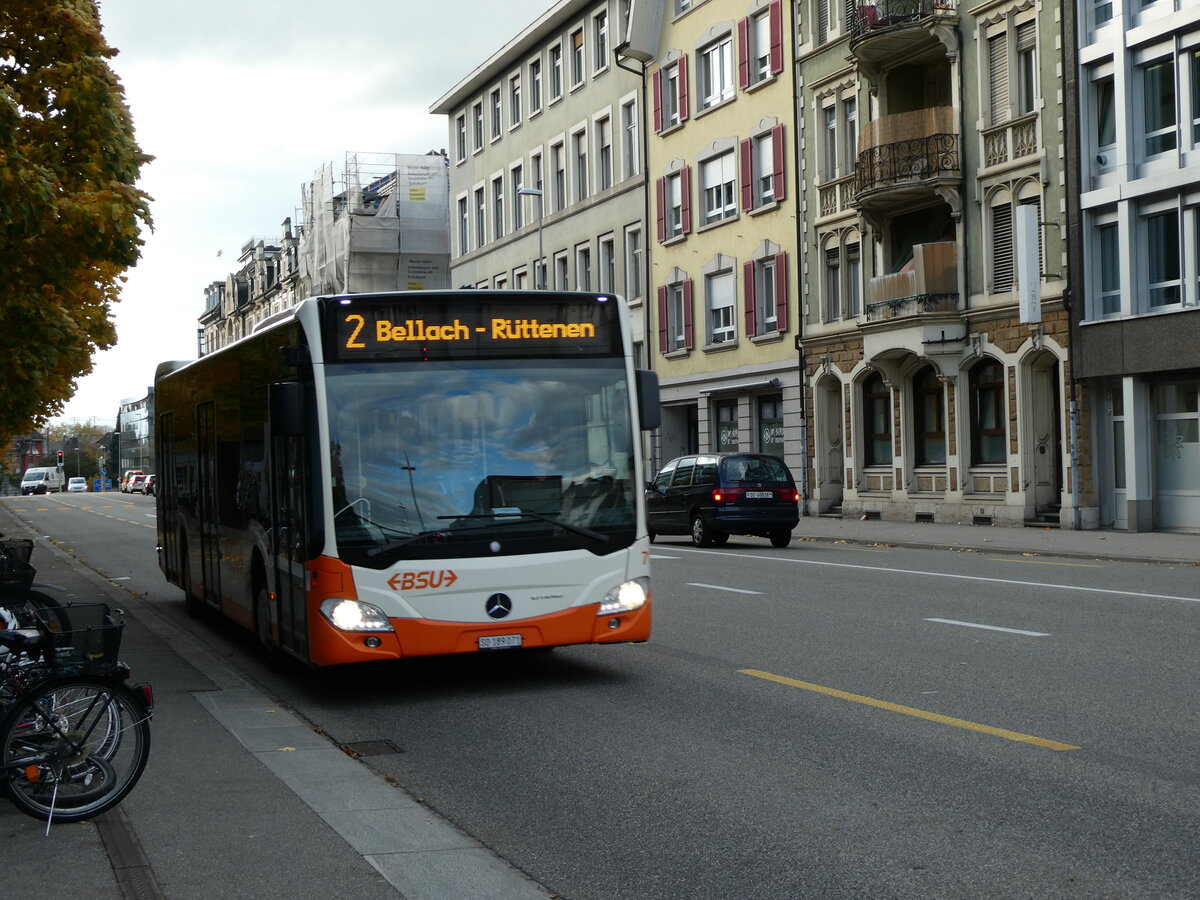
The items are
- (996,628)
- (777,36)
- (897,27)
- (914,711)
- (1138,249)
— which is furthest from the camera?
(777,36)

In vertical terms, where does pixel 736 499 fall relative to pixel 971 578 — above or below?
above

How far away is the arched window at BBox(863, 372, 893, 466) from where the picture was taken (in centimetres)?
3634

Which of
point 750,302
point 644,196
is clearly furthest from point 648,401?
point 644,196

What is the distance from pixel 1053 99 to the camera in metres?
30.2

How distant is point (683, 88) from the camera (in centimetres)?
4450

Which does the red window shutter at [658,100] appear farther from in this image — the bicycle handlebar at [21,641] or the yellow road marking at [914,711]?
the bicycle handlebar at [21,641]

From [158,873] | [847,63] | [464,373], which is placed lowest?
[158,873]

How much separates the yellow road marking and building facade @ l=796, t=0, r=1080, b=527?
20.9 meters

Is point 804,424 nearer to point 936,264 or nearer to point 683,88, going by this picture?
point 936,264

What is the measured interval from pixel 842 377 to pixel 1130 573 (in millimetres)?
18445

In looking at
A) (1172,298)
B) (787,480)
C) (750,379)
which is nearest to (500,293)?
(787,480)

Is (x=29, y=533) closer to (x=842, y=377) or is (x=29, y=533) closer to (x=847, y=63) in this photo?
(x=842, y=377)

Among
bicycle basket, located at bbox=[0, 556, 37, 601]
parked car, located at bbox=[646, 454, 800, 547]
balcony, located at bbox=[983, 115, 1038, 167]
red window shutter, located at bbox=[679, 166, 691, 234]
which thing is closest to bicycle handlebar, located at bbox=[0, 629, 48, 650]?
bicycle basket, located at bbox=[0, 556, 37, 601]

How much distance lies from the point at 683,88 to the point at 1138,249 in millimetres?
18848
